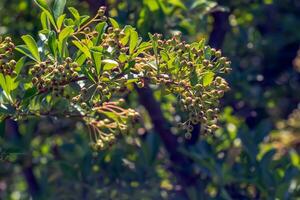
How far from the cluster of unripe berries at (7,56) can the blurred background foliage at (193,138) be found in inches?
35.8

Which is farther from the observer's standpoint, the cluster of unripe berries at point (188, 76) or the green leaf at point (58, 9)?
the green leaf at point (58, 9)

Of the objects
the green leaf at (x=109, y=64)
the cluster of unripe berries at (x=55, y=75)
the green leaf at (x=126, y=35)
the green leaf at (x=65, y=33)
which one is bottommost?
the cluster of unripe berries at (x=55, y=75)

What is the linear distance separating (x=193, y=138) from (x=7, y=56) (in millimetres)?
1475

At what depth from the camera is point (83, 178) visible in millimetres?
2766

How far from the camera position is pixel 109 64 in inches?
63.0

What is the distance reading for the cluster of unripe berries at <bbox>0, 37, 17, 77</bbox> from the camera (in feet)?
5.21

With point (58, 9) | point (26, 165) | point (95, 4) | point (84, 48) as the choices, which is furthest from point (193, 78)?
point (26, 165)

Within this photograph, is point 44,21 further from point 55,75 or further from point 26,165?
point 26,165

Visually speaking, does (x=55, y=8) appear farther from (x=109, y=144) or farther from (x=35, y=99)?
(x=109, y=144)

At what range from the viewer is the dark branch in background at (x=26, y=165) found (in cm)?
299

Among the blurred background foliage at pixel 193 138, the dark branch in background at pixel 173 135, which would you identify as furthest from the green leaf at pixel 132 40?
the dark branch in background at pixel 173 135

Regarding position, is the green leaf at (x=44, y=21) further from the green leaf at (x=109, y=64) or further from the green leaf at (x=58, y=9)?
the green leaf at (x=109, y=64)

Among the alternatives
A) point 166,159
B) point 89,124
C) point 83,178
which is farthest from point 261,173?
point 89,124

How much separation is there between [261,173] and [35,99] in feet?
3.85
